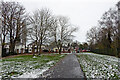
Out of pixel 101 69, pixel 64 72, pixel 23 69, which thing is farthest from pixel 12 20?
pixel 101 69

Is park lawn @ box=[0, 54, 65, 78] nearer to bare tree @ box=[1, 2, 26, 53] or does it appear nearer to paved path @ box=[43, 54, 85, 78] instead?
paved path @ box=[43, 54, 85, 78]

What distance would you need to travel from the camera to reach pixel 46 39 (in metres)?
24.2

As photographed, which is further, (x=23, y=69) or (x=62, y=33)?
(x=62, y=33)

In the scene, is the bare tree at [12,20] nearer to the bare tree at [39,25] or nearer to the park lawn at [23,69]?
the bare tree at [39,25]

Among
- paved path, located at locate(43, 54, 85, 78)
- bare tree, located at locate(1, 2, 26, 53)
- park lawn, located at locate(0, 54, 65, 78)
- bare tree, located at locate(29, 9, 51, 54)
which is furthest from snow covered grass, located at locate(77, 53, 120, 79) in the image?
bare tree, located at locate(1, 2, 26, 53)

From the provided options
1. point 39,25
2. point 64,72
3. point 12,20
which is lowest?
point 64,72

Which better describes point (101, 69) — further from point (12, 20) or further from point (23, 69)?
point (12, 20)

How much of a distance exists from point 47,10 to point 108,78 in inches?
890

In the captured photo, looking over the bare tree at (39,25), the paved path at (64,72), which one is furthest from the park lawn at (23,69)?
the bare tree at (39,25)

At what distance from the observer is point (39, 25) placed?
74.8 ft

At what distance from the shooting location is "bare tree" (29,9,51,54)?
22.4 m

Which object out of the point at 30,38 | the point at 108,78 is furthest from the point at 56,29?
the point at 108,78

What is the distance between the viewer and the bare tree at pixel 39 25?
22391mm

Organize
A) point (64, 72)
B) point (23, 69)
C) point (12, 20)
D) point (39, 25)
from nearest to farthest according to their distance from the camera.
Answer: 1. point (64, 72)
2. point (23, 69)
3. point (39, 25)
4. point (12, 20)
